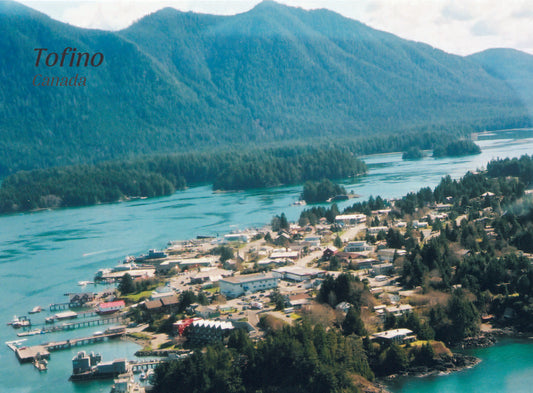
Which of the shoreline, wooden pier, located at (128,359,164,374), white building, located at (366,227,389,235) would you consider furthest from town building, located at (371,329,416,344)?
white building, located at (366,227,389,235)

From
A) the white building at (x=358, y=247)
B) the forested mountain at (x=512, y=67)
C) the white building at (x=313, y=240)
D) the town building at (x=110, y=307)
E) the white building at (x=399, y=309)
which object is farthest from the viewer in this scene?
the forested mountain at (x=512, y=67)

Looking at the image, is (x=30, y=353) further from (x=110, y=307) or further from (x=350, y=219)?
(x=350, y=219)

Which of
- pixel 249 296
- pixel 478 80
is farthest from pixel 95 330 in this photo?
pixel 478 80

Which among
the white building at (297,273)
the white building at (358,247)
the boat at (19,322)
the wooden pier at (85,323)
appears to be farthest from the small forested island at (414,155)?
the boat at (19,322)

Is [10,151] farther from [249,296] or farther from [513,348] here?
[513,348]

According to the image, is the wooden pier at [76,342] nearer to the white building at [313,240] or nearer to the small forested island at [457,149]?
the white building at [313,240]

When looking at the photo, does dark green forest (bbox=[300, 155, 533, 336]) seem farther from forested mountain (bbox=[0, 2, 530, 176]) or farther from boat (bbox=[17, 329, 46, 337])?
forested mountain (bbox=[0, 2, 530, 176])

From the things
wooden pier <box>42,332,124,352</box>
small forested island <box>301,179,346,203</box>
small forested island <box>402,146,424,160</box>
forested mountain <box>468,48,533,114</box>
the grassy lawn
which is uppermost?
forested mountain <box>468,48,533,114</box>
